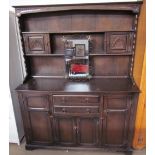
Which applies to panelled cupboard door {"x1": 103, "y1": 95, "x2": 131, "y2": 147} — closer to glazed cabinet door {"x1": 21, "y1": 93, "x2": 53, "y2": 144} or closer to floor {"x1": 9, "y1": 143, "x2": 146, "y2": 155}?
floor {"x1": 9, "y1": 143, "x2": 146, "y2": 155}

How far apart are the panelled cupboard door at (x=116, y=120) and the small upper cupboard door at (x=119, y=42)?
0.58m

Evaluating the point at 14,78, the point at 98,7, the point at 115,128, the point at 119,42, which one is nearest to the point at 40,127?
the point at 14,78

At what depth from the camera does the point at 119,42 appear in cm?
193

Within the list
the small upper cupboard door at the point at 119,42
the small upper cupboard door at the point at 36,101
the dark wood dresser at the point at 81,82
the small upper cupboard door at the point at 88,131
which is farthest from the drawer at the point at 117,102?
the small upper cupboard door at the point at 36,101

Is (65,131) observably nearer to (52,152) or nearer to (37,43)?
(52,152)

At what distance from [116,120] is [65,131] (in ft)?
→ 2.02

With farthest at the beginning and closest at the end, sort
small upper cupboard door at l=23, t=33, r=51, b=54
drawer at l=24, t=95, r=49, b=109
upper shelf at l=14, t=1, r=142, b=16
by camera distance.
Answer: small upper cupboard door at l=23, t=33, r=51, b=54 < drawer at l=24, t=95, r=49, b=109 < upper shelf at l=14, t=1, r=142, b=16

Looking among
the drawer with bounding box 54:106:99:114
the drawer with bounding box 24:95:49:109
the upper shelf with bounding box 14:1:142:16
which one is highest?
the upper shelf with bounding box 14:1:142:16

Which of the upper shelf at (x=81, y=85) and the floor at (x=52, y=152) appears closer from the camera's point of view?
the upper shelf at (x=81, y=85)

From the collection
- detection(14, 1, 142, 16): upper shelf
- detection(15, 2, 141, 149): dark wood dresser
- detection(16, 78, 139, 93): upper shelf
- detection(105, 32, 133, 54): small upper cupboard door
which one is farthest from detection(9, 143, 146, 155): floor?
detection(14, 1, 142, 16): upper shelf

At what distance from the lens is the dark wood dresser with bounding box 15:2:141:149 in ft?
5.90

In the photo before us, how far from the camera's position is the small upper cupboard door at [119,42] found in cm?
190

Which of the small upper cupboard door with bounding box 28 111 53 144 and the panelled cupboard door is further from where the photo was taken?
the small upper cupboard door with bounding box 28 111 53 144

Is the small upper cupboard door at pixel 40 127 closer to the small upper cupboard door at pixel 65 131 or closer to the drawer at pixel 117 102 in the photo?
the small upper cupboard door at pixel 65 131
